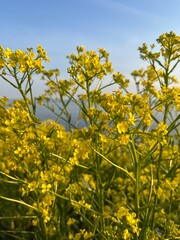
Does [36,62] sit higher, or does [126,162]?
[36,62]

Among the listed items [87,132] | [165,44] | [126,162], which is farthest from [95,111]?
[126,162]

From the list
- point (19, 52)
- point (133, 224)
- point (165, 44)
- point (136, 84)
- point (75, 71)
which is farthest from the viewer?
point (136, 84)

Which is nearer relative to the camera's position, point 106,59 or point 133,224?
point 133,224

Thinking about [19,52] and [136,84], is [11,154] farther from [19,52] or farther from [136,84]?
[136,84]

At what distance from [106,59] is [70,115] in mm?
869

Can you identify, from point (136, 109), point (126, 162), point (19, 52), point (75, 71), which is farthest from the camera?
point (126, 162)

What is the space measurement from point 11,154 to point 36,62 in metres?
1.03

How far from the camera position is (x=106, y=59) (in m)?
4.32

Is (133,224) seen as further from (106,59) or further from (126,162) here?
(126,162)

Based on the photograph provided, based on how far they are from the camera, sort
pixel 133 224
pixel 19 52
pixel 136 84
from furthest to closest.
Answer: pixel 136 84
pixel 19 52
pixel 133 224

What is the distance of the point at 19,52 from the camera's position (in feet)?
11.5

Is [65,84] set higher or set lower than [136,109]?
higher

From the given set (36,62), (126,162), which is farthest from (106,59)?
(126,162)

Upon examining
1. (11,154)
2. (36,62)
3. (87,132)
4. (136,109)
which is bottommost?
(11,154)
